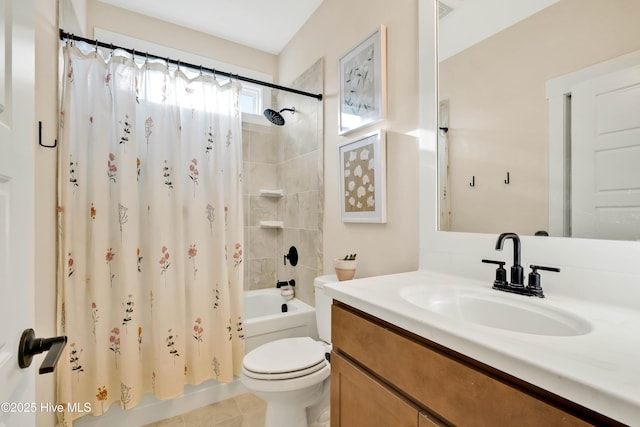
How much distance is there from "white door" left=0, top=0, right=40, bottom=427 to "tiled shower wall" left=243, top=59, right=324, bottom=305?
5.25ft

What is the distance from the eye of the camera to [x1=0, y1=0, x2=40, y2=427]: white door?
1.61ft

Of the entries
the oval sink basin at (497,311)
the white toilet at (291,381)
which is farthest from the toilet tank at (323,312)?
the oval sink basin at (497,311)

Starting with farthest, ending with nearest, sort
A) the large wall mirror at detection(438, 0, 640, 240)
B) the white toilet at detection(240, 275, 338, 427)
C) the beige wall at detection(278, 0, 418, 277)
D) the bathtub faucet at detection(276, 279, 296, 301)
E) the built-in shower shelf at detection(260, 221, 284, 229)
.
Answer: the built-in shower shelf at detection(260, 221, 284, 229)
the bathtub faucet at detection(276, 279, 296, 301)
the beige wall at detection(278, 0, 418, 277)
the white toilet at detection(240, 275, 338, 427)
the large wall mirror at detection(438, 0, 640, 240)

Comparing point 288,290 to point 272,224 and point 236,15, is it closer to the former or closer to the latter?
point 272,224

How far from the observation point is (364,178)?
166cm

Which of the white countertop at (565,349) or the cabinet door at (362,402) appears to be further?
the cabinet door at (362,402)

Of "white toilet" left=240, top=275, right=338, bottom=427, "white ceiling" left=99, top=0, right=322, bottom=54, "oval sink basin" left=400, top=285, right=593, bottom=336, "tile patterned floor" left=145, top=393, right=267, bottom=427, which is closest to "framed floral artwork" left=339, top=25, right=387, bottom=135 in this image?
"white ceiling" left=99, top=0, right=322, bottom=54

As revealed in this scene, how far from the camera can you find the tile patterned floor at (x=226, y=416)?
5.44 ft

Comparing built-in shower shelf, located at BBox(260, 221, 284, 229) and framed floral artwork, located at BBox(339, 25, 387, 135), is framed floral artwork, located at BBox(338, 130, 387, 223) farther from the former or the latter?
built-in shower shelf, located at BBox(260, 221, 284, 229)

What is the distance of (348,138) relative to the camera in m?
1.86

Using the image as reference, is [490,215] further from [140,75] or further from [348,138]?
[140,75]

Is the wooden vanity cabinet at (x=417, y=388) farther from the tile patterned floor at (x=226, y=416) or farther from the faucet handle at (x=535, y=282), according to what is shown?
the tile patterned floor at (x=226, y=416)

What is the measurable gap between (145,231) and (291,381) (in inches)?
46.2

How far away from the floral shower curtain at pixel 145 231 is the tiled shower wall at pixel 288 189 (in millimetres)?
566
